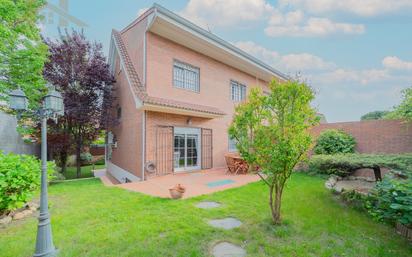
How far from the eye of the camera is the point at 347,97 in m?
16.8

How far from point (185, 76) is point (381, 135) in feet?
35.2

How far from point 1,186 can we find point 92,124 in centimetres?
815

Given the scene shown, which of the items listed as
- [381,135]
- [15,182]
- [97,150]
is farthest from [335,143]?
[97,150]

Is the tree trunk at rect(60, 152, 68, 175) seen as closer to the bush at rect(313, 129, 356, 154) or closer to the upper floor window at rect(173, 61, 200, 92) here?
the upper floor window at rect(173, 61, 200, 92)

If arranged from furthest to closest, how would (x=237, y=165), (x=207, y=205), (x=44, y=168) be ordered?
(x=237, y=165) < (x=207, y=205) < (x=44, y=168)

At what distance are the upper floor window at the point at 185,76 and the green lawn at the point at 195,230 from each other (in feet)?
22.3

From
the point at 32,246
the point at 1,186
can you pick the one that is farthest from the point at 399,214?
the point at 1,186

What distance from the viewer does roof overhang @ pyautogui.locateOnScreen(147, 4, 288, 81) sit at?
355 inches

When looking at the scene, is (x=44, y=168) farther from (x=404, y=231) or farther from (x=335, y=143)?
(x=335, y=143)

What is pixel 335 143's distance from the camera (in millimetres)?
11172

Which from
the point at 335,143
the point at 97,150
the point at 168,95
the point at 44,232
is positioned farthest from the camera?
the point at 97,150

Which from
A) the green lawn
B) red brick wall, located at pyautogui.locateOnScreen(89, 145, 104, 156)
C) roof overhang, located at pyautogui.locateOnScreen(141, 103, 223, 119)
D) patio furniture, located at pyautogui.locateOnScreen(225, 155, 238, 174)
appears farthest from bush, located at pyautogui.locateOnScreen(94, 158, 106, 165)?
the green lawn

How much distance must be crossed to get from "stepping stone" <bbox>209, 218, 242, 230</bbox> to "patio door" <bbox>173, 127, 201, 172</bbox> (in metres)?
6.20

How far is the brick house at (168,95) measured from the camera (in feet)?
31.0
